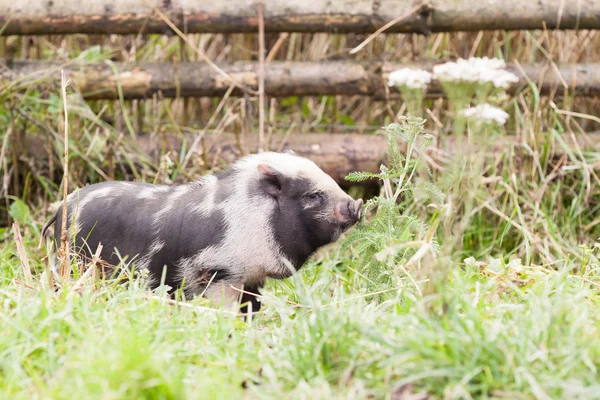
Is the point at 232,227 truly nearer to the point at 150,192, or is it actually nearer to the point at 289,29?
the point at 150,192

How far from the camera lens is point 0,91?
5.71 metres

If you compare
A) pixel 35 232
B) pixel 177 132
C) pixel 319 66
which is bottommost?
pixel 35 232

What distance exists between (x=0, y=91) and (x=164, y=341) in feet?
11.2

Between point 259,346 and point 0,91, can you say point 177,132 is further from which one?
point 259,346

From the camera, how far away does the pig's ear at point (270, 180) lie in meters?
3.97

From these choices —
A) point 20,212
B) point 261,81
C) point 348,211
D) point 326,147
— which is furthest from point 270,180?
point 20,212

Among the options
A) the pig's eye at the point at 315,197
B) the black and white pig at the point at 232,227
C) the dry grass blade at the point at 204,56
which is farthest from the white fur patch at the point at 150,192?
the dry grass blade at the point at 204,56

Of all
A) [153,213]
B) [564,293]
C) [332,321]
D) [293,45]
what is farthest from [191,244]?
[293,45]

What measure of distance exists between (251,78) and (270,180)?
6.86 feet

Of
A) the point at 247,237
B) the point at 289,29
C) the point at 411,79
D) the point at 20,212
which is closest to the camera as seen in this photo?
the point at 411,79

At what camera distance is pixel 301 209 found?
13.1 ft

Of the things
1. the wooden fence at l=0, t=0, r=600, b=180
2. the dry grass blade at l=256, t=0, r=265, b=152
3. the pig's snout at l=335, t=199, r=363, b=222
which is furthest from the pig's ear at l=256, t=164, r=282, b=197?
the wooden fence at l=0, t=0, r=600, b=180

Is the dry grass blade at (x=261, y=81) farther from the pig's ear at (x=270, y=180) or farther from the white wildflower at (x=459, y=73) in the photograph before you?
the white wildflower at (x=459, y=73)

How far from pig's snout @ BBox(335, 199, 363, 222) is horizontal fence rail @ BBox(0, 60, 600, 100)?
209 centimetres
